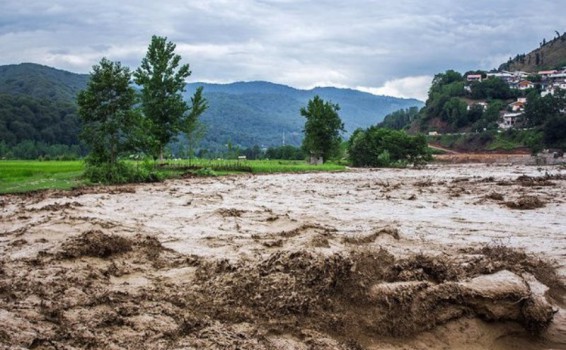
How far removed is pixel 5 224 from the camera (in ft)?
41.8

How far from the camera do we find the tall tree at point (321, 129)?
64812 mm

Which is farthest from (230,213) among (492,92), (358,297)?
(492,92)

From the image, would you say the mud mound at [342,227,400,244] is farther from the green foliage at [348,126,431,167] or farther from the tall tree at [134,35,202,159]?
the green foliage at [348,126,431,167]

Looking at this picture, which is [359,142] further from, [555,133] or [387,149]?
[555,133]

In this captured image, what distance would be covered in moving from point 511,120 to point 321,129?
267ft

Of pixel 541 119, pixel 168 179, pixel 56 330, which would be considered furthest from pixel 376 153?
pixel 56 330

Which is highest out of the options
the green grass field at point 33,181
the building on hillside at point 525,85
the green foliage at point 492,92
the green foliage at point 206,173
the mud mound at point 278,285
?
the building on hillside at point 525,85

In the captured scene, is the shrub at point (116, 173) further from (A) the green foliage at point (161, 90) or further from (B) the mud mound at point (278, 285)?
(B) the mud mound at point (278, 285)

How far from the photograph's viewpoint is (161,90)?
145 ft

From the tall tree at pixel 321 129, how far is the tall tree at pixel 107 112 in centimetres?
3727

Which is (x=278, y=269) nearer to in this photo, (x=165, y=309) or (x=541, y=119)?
(x=165, y=309)

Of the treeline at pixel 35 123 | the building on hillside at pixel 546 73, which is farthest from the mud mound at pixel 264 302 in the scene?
the building on hillside at pixel 546 73

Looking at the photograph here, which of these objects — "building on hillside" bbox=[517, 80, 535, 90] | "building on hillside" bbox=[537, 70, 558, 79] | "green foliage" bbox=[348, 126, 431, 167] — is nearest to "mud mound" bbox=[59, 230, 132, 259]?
"green foliage" bbox=[348, 126, 431, 167]

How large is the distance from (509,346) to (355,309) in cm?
180
